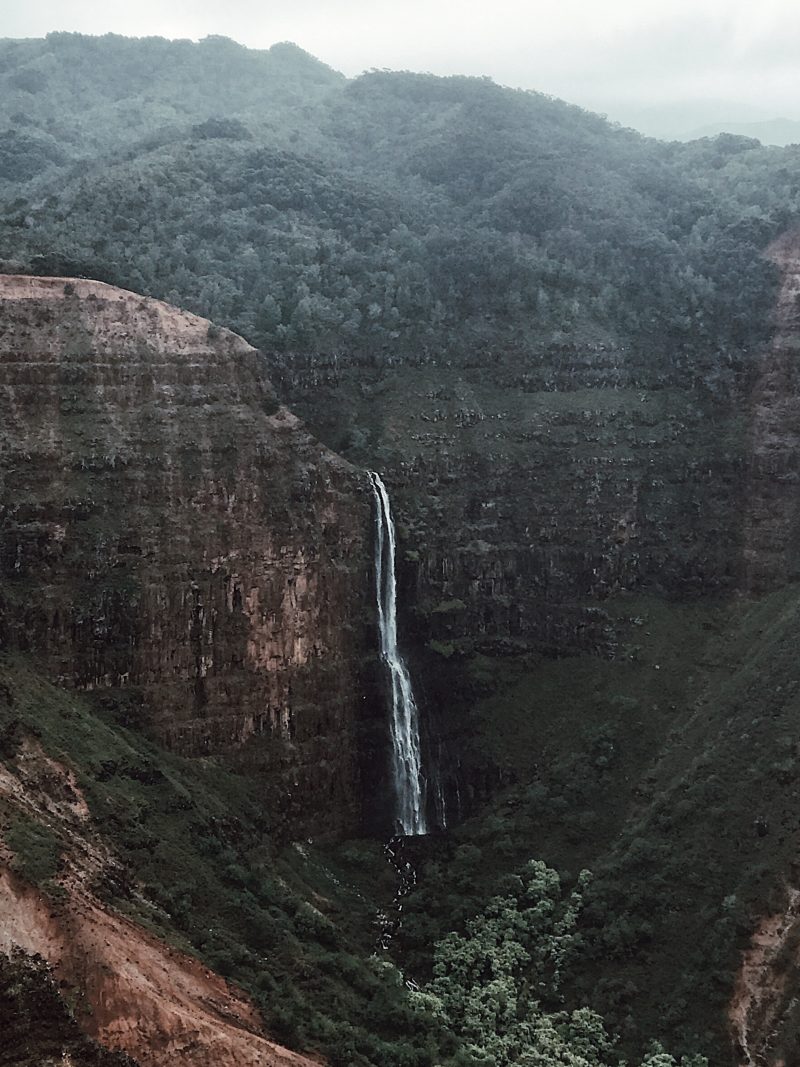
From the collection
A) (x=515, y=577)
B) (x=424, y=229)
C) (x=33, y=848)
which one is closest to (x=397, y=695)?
(x=515, y=577)

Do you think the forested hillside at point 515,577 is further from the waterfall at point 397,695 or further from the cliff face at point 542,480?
the waterfall at point 397,695

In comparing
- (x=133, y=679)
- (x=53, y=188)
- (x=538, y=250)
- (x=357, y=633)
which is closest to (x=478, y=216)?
(x=538, y=250)

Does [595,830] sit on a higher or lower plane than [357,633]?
lower

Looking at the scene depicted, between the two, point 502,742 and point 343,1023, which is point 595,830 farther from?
point 343,1023

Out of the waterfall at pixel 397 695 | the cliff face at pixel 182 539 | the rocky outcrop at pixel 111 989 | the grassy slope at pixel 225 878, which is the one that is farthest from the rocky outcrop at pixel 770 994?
the cliff face at pixel 182 539

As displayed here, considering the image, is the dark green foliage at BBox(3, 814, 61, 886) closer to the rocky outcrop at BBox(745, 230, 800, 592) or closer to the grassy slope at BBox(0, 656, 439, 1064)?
the grassy slope at BBox(0, 656, 439, 1064)

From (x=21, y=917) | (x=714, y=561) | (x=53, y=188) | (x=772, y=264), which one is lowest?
(x=21, y=917)
